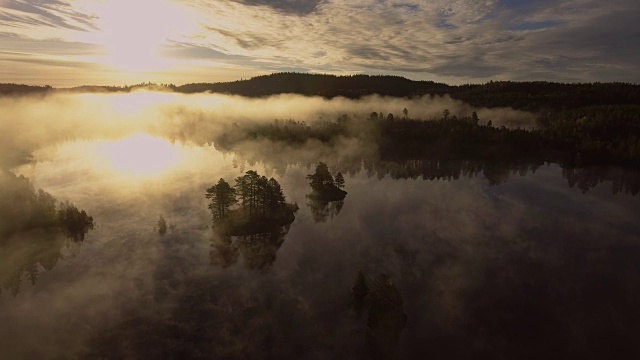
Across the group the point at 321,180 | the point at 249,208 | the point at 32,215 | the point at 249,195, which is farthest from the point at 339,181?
the point at 32,215

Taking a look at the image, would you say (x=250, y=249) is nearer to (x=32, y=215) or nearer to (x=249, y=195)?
(x=249, y=195)

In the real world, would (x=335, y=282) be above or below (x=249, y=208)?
below

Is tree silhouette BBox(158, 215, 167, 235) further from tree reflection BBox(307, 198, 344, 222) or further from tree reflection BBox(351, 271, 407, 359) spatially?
tree reflection BBox(351, 271, 407, 359)

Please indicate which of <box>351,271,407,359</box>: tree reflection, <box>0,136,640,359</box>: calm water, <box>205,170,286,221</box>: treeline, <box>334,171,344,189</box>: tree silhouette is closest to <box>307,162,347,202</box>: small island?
<box>334,171,344,189</box>: tree silhouette

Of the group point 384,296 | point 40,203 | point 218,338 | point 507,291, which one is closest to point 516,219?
point 507,291

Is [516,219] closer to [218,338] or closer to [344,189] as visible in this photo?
[344,189]

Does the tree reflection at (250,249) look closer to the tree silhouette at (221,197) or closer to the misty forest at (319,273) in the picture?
the misty forest at (319,273)
